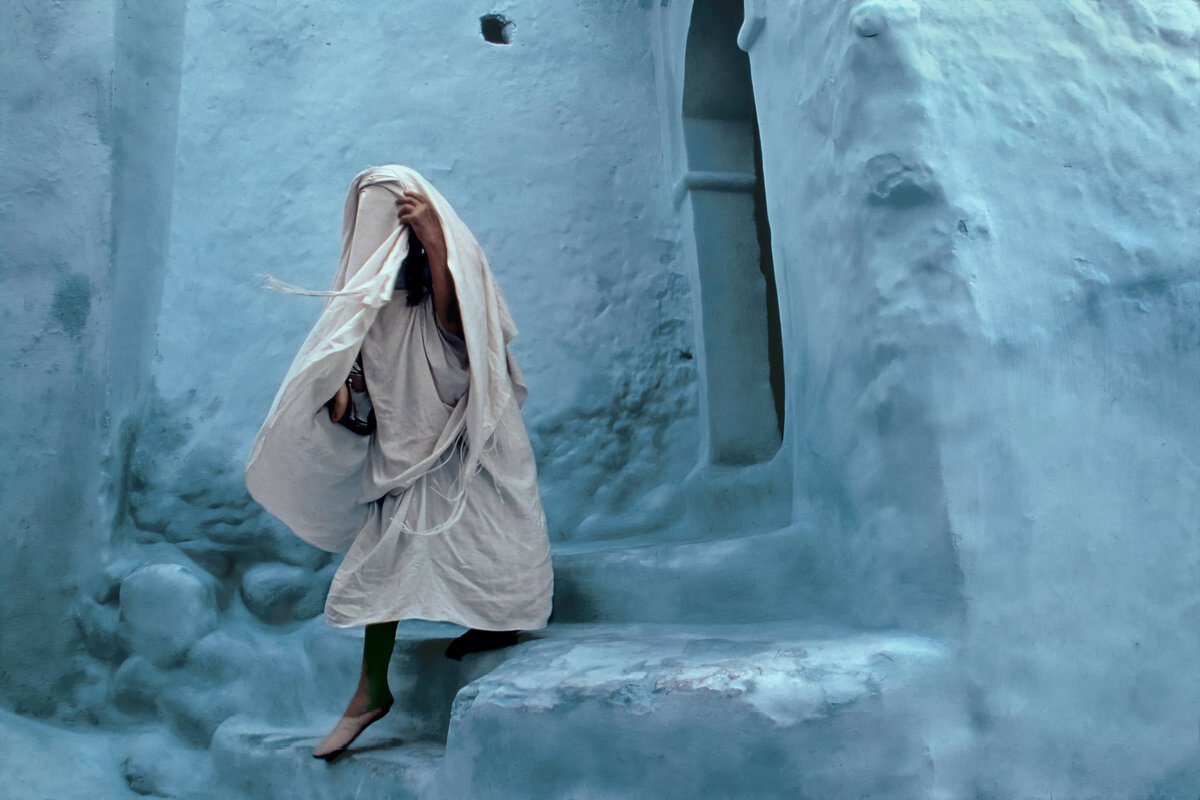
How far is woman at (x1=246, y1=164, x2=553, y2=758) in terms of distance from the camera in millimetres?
2611

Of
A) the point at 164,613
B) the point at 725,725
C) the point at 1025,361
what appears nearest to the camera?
the point at 725,725

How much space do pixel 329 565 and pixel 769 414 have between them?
158cm

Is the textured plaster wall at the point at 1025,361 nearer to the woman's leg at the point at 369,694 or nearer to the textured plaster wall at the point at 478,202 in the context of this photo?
the woman's leg at the point at 369,694

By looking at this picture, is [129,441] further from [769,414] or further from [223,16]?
[769,414]

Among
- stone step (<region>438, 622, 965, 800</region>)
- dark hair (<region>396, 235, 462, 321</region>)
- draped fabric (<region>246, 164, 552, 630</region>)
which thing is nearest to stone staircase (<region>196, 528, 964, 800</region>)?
stone step (<region>438, 622, 965, 800</region>)

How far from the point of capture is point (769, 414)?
3.98 metres

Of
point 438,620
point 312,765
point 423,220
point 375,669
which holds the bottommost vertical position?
point 312,765

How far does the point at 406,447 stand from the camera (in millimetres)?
2678

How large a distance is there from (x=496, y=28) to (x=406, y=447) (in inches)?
97.0

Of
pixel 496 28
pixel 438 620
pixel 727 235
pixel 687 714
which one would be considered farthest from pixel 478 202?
pixel 687 714

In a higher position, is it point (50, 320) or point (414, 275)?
point (414, 275)

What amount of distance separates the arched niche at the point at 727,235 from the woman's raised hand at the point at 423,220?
153 centimetres

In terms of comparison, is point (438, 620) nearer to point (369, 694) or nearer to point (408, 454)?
point (369, 694)

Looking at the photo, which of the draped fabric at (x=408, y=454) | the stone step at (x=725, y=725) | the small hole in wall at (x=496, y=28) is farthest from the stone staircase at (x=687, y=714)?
the small hole in wall at (x=496, y=28)
